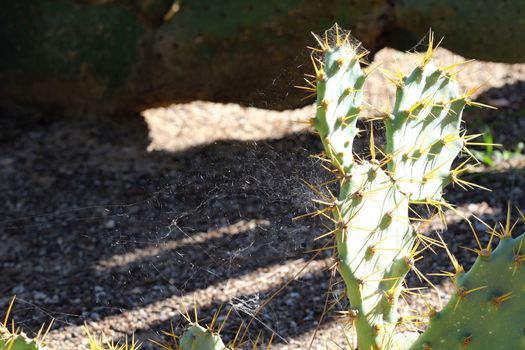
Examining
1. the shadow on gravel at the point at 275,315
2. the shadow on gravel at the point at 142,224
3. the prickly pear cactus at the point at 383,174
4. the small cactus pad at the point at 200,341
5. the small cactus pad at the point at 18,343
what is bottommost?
the shadow on gravel at the point at 275,315

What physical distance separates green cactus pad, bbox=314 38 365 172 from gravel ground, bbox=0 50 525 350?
27 cm

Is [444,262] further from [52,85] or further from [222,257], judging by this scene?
[52,85]

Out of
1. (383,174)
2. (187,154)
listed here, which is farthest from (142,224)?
(383,174)

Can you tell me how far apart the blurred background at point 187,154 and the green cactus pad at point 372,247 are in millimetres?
757

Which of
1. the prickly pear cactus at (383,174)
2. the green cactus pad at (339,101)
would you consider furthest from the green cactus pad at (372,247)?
the green cactus pad at (339,101)

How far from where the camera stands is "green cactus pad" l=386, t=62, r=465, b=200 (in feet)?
7.53

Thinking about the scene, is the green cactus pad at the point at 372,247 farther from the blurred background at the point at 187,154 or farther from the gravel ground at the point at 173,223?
the blurred background at the point at 187,154

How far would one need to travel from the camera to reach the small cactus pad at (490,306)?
5.82 ft

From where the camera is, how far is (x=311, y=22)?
4.22 meters

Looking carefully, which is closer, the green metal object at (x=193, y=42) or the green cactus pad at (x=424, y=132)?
the green cactus pad at (x=424, y=132)

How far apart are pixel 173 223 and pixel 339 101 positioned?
3.96 ft

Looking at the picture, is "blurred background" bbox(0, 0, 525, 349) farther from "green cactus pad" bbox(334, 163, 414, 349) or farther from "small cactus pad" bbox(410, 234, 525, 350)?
"small cactus pad" bbox(410, 234, 525, 350)

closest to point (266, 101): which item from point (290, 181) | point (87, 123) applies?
point (87, 123)

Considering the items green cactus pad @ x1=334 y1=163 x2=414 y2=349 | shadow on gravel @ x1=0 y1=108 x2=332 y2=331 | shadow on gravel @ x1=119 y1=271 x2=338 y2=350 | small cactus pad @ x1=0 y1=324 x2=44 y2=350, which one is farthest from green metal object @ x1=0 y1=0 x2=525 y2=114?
small cactus pad @ x1=0 y1=324 x2=44 y2=350
